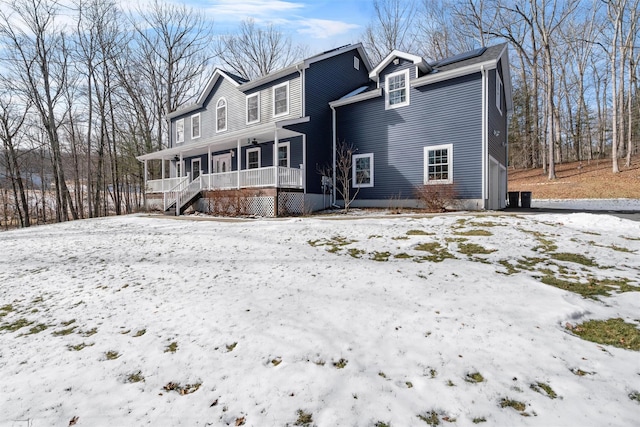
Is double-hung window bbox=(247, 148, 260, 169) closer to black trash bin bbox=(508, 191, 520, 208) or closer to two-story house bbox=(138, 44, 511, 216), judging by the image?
two-story house bbox=(138, 44, 511, 216)

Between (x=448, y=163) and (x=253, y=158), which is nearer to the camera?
(x=448, y=163)

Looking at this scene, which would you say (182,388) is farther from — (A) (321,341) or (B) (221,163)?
(B) (221,163)

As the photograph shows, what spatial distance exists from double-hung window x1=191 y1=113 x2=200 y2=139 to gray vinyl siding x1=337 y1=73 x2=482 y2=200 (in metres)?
10.0

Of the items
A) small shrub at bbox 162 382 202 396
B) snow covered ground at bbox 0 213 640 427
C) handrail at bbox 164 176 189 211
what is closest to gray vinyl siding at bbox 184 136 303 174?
handrail at bbox 164 176 189 211

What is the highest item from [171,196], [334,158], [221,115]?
[221,115]

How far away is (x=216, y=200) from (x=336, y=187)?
5.66 metres

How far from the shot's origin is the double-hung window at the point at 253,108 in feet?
52.9

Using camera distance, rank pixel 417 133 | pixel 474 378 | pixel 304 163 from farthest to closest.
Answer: pixel 304 163, pixel 417 133, pixel 474 378

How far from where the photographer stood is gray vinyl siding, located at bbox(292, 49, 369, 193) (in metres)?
14.1

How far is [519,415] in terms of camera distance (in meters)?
1.78

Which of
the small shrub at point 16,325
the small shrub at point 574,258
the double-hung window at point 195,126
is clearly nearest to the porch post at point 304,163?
the double-hung window at point 195,126

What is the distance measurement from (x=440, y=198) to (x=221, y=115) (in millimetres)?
13509

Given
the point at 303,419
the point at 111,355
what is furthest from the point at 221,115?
the point at 303,419

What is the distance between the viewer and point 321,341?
2.63 meters
